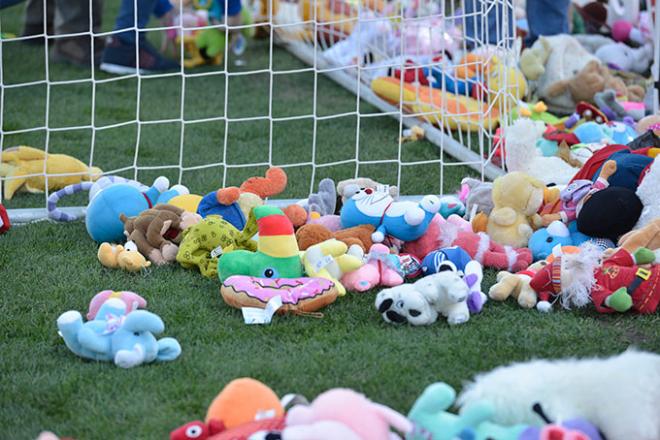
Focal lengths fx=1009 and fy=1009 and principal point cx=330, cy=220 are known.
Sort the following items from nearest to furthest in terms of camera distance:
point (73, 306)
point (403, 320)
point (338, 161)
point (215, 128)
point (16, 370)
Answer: point (16, 370), point (403, 320), point (73, 306), point (338, 161), point (215, 128)

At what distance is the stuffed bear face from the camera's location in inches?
89.1

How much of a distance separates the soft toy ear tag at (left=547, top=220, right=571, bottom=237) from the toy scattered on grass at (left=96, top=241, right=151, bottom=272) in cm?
107

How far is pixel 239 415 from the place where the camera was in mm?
1758

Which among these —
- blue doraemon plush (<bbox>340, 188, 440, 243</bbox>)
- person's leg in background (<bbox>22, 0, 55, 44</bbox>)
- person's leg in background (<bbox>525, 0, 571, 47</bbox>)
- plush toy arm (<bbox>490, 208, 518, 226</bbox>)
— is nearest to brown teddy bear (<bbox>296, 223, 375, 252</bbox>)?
blue doraemon plush (<bbox>340, 188, 440, 243</bbox>)

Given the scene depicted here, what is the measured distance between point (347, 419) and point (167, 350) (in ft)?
2.22

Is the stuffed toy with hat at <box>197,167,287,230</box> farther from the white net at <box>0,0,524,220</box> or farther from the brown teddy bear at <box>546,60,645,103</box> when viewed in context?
the brown teddy bear at <box>546,60,645,103</box>

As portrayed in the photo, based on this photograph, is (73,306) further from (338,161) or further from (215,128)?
(215,128)

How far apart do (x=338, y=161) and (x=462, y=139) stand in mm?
490

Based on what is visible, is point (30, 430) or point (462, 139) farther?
point (462, 139)

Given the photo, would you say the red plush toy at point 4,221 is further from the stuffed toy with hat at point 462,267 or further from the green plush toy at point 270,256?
the stuffed toy with hat at point 462,267

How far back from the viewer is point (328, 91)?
4.90 m

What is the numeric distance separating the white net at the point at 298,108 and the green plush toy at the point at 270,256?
0.83 metres

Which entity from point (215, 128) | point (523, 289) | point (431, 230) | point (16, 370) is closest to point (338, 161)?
point (215, 128)

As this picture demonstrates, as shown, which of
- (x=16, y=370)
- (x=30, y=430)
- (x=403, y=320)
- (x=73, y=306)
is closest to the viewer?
(x=30, y=430)
